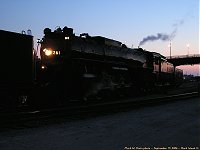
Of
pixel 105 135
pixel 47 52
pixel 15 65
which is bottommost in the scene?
pixel 105 135

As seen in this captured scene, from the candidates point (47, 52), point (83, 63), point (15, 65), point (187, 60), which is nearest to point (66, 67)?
point (83, 63)

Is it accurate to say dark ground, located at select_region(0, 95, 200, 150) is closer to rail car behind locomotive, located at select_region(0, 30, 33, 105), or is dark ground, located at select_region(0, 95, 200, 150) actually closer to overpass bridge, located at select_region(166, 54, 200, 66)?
rail car behind locomotive, located at select_region(0, 30, 33, 105)

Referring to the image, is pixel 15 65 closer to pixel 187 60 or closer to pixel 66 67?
pixel 66 67

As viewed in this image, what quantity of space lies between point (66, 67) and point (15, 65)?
15.1 feet

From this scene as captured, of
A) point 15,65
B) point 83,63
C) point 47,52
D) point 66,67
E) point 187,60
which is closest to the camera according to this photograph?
point 15,65

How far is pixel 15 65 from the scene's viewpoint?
1035cm

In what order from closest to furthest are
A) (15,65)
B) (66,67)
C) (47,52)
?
(15,65) < (66,67) < (47,52)

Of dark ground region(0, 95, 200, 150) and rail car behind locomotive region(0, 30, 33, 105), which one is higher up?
rail car behind locomotive region(0, 30, 33, 105)

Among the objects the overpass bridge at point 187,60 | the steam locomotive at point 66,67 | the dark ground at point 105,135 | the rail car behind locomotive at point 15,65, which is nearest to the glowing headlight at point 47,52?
the steam locomotive at point 66,67

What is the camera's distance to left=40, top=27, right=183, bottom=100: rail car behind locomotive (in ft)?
47.9

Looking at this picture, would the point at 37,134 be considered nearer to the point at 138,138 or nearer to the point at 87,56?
the point at 138,138

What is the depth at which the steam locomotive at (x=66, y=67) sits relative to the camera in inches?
406

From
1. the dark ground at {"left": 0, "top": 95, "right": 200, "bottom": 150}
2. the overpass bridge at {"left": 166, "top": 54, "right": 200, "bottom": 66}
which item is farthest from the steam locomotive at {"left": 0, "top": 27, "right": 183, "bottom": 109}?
the overpass bridge at {"left": 166, "top": 54, "right": 200, "bottom": 66}

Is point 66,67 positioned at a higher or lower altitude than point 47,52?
lower
